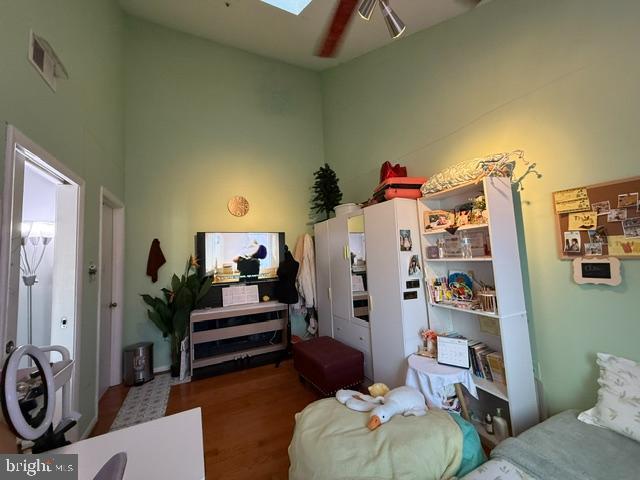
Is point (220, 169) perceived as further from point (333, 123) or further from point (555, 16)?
point (555, 16)

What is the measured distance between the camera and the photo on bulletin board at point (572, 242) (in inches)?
64.0

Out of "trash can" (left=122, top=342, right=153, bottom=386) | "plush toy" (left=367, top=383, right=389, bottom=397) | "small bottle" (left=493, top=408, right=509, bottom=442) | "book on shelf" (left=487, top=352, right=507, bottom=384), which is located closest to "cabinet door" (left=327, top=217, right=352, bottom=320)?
"plush toy" (left=367, top=383, right=389, bottom=397)

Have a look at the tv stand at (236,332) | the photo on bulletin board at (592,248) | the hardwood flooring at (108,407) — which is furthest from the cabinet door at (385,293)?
the hardwood flooring at (108,407)

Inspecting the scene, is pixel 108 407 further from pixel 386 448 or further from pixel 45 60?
pixel 45 60

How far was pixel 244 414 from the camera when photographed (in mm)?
2350

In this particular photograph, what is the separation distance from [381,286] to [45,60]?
2746 millimetres

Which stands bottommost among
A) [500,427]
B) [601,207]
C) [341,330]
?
[500,427]

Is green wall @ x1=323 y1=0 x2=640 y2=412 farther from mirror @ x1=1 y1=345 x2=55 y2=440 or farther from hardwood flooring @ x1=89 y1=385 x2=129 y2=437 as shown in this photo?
hardwood flooring @ x1=89 y1=385 x2=129 y2=437

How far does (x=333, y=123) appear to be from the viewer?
13.7 ft

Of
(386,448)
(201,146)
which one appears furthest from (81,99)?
(386,448)

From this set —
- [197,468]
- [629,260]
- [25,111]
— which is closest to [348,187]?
[629,260]

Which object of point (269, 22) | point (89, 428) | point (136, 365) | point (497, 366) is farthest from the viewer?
point (269, 22)

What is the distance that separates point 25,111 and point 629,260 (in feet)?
10.8

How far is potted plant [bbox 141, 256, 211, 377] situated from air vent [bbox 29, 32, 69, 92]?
2.14 meters
